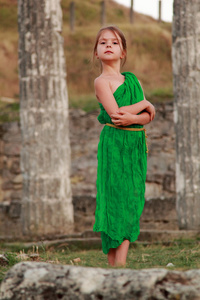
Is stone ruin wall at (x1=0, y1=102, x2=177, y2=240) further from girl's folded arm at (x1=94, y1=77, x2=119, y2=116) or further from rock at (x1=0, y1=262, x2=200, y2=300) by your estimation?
rock at (x1=0, y1=262, x2=200, y2=300)

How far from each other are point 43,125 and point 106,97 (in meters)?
4.56

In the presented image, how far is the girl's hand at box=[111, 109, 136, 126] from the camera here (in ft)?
13.7

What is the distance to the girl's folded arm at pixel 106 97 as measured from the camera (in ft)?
13.8

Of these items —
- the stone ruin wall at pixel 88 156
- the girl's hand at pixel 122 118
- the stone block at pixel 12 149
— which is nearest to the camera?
the girl's hand at pixel 122 118

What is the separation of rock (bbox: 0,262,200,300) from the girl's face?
199 cm

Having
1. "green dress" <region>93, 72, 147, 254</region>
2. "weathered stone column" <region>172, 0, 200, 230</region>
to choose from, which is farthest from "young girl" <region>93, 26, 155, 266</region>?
"weathered stone column" <region>172, 0, 200, 230</region>

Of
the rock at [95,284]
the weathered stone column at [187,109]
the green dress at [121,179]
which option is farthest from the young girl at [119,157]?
the weathered stone column at [187,109]

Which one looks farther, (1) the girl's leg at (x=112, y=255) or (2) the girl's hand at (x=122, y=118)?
(1) the girl's leg at (x=112, y=255)

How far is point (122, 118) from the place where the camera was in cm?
418

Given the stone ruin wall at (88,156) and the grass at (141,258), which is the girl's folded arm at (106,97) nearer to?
the grass at (141,258)

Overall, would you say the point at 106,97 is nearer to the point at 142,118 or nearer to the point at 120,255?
the point at 142,118

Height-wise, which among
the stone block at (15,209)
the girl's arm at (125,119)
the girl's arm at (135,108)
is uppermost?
the girl's arm at (135,108)

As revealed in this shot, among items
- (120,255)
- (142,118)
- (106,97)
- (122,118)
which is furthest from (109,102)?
(120,255)

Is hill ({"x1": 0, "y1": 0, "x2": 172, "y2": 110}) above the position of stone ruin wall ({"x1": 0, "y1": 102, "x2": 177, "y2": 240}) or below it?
above
